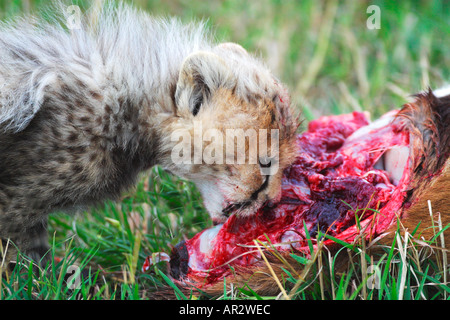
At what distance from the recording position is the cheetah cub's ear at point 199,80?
2615mm

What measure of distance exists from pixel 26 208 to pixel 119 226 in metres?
0.71

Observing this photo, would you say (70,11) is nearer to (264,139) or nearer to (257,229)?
(264,139)

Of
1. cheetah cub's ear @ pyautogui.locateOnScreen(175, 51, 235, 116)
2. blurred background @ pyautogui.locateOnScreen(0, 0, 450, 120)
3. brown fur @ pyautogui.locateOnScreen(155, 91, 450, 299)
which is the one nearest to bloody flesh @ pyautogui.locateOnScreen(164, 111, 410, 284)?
brown fur @ pyautogui.locateOnScreen(155, 91, 450, 299)

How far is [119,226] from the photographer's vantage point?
327 cm

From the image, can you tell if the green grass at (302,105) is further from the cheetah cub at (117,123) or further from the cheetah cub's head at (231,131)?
the cheetah cub's head at (231,131)

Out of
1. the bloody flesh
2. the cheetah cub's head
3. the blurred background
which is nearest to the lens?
the bloody flesh

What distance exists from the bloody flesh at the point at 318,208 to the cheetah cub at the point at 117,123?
0.35 feet

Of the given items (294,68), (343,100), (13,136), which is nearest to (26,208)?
A: (13,136)

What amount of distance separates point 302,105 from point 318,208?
6.28 feet

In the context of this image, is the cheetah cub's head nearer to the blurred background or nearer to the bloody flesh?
the bloody flesh

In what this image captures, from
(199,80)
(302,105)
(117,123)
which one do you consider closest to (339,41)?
(302,105)

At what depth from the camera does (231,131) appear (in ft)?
8.75

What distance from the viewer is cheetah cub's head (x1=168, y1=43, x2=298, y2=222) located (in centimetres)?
265

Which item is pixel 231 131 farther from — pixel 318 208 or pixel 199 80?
pixel 318 208
